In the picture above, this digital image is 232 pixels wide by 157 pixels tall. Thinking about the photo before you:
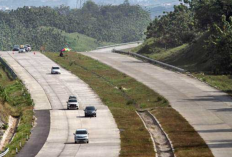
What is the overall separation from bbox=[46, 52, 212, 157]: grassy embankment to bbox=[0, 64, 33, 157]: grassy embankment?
10.3 m

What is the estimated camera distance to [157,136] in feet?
→ 228

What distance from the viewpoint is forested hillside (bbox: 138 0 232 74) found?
113m

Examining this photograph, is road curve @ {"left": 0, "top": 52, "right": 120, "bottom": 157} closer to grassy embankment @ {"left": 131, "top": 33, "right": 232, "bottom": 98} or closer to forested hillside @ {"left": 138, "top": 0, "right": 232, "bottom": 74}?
grassy embankment @ {"left": 131, "top": 33, "right": 232, "bottom": 98}

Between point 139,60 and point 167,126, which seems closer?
point 167,126

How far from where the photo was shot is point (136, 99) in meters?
96.7

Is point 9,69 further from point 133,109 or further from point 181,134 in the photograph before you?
point 181,134

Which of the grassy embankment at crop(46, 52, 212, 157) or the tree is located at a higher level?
the tree

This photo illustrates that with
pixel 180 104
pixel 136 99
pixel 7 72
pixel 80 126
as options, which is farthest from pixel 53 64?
pixel 80 126

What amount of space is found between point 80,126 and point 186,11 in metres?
129

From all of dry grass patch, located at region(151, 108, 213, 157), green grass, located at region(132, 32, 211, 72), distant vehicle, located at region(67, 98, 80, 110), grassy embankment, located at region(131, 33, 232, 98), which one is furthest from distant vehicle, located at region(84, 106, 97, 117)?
green grass, located at region(132, 32, 211, 72)

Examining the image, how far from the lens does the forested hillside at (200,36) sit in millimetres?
112750

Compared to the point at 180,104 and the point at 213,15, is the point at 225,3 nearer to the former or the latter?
the point at 213,15

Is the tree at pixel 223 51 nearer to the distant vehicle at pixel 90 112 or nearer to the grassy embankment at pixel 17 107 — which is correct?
the grassy embankment at pixel 17 107

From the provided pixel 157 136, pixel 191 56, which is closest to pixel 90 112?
pixel 157 136
